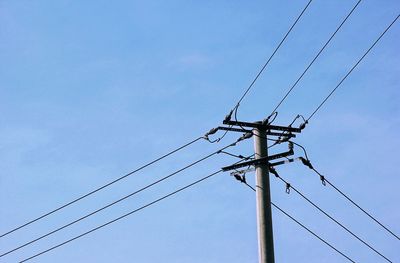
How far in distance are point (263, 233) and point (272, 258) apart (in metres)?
0.66

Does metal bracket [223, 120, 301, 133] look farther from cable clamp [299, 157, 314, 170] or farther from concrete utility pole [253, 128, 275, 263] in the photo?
cable clamp [299, 157, 314, 170]

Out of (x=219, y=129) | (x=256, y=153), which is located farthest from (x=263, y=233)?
(x=219, y=129)

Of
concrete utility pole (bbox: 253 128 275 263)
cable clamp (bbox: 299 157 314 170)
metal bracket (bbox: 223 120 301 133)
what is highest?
metal bracket (bbox: 223 120 301 133)

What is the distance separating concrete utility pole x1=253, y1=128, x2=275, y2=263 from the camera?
16094 mm

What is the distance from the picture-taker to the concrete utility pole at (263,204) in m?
16.1

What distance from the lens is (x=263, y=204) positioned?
16.8 metres

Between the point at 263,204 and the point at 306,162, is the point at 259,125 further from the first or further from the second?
the point at 263,204

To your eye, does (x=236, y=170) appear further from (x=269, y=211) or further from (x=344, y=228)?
(x=344, y=228)

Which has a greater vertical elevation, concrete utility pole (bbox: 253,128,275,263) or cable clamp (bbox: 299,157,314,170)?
cable clamp (bbox: 299,157,314,170)

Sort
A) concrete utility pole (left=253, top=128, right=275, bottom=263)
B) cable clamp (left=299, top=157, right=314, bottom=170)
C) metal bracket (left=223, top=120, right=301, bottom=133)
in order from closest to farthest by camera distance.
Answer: concrete utility pole (left=253, top=128, right=275, bottom=263) → metal bracket (left=223, top=120, right=301, bottom=133) → cable clamp (left=299, top=157, right=314, bottom=170)

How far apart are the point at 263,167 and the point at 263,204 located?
39.6 inches

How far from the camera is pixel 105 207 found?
21.3 meters

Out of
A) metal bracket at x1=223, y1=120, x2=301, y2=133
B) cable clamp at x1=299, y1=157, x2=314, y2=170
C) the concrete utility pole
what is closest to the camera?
the concrete utility pole

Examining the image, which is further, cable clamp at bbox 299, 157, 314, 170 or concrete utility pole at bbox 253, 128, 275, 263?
cable clamp at bbox 299, 157, 314, 170
